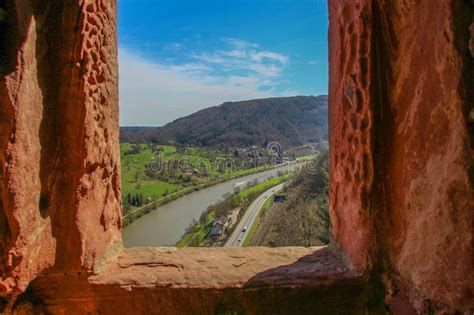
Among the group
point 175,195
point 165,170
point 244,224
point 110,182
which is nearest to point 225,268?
point 110,182

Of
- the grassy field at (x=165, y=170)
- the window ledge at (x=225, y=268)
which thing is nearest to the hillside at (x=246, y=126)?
the grassy field at (x=165, y=170)

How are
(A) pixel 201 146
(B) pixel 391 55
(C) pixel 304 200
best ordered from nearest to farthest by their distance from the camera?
(B) pixel 391 55 < (C) pixel 304 200 < (A) pixel 201 146

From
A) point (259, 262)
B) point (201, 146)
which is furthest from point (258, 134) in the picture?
point (259, 262)

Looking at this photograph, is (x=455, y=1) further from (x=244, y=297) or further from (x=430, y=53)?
(x=244, y=297)

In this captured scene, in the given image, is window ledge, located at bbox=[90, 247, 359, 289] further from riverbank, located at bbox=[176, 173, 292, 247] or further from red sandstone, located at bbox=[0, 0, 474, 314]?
riverbank, located at bbox=[176, 173, 292, 247]

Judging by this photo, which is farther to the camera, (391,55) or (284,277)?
(284,277)

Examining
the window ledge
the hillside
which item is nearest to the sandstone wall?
the window ledge
